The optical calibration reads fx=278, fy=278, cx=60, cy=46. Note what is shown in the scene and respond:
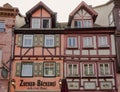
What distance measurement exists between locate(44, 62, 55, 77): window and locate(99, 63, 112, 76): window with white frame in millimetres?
4431

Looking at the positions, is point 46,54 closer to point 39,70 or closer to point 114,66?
point 39,70

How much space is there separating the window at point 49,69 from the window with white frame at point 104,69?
4431 millimetres

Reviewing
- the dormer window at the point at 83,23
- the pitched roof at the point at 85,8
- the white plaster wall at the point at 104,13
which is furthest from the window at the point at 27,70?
the white plaster wall at the point at 104,13

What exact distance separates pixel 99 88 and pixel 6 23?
10956 millimetres

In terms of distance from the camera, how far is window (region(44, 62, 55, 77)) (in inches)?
1023

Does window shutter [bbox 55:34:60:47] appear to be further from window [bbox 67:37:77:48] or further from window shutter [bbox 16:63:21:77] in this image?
window shutter [bbox 16:63:21:77]

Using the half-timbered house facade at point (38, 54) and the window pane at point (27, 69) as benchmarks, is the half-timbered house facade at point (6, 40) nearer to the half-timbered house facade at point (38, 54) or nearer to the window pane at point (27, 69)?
the half-timbered house facade at point (38, 54)

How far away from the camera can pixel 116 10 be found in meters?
27.9

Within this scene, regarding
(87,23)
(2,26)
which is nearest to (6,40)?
(2,26)

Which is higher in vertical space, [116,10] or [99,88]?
[116,10]

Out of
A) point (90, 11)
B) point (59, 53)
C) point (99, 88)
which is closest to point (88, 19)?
point (90, 11)

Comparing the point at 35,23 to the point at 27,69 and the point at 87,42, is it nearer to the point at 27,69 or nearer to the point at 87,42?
the point at 27,69

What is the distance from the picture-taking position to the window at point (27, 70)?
84.9 feet

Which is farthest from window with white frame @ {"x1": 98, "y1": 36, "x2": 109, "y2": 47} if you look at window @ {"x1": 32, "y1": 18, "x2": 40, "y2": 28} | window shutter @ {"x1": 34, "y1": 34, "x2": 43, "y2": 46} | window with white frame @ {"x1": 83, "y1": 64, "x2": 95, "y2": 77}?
window @ {"x1": 32, "y1": 18, "x2": 40, "y2": 28}
